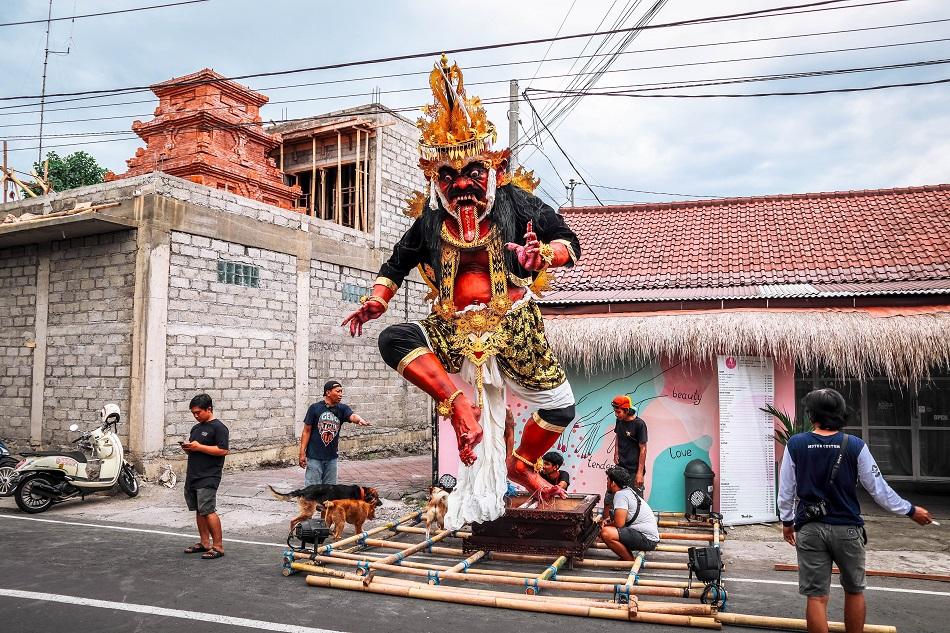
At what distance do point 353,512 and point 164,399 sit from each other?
4.95 metres

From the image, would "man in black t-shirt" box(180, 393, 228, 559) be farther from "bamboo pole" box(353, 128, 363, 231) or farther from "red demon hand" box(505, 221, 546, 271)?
"bamboo pole" box(353, 128, 363, 231)

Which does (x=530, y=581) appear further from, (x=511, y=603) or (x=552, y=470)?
(x=552, y=470)

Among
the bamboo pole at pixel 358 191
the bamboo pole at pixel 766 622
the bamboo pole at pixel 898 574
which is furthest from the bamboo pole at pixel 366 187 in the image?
the bamboo pole at pixel 766 622

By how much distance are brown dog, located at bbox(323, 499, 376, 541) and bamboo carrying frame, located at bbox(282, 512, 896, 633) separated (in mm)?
271

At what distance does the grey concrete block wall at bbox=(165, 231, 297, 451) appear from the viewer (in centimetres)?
1048

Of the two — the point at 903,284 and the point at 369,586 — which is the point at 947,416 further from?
the point at 369,586

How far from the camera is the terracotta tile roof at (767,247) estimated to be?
8812mm

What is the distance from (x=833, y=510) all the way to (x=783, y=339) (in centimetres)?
466

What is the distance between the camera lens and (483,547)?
579 centimetres

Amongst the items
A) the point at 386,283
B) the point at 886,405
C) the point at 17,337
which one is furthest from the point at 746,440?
the point at 17,337

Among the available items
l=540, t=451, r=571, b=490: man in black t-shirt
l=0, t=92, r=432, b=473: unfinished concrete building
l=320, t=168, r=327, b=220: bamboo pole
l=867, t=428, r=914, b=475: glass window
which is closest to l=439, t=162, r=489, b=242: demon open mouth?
l=540, t=451, r=571, b=490: man in black t-shirt

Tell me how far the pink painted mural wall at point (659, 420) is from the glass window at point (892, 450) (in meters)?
2.94

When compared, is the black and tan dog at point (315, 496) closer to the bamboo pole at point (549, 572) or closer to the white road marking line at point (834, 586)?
the bamboo pole at point (549, 572)

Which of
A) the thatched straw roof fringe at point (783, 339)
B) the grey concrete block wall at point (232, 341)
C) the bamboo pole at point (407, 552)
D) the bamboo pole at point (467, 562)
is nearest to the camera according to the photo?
the bamboo pole at point (467, 562)
